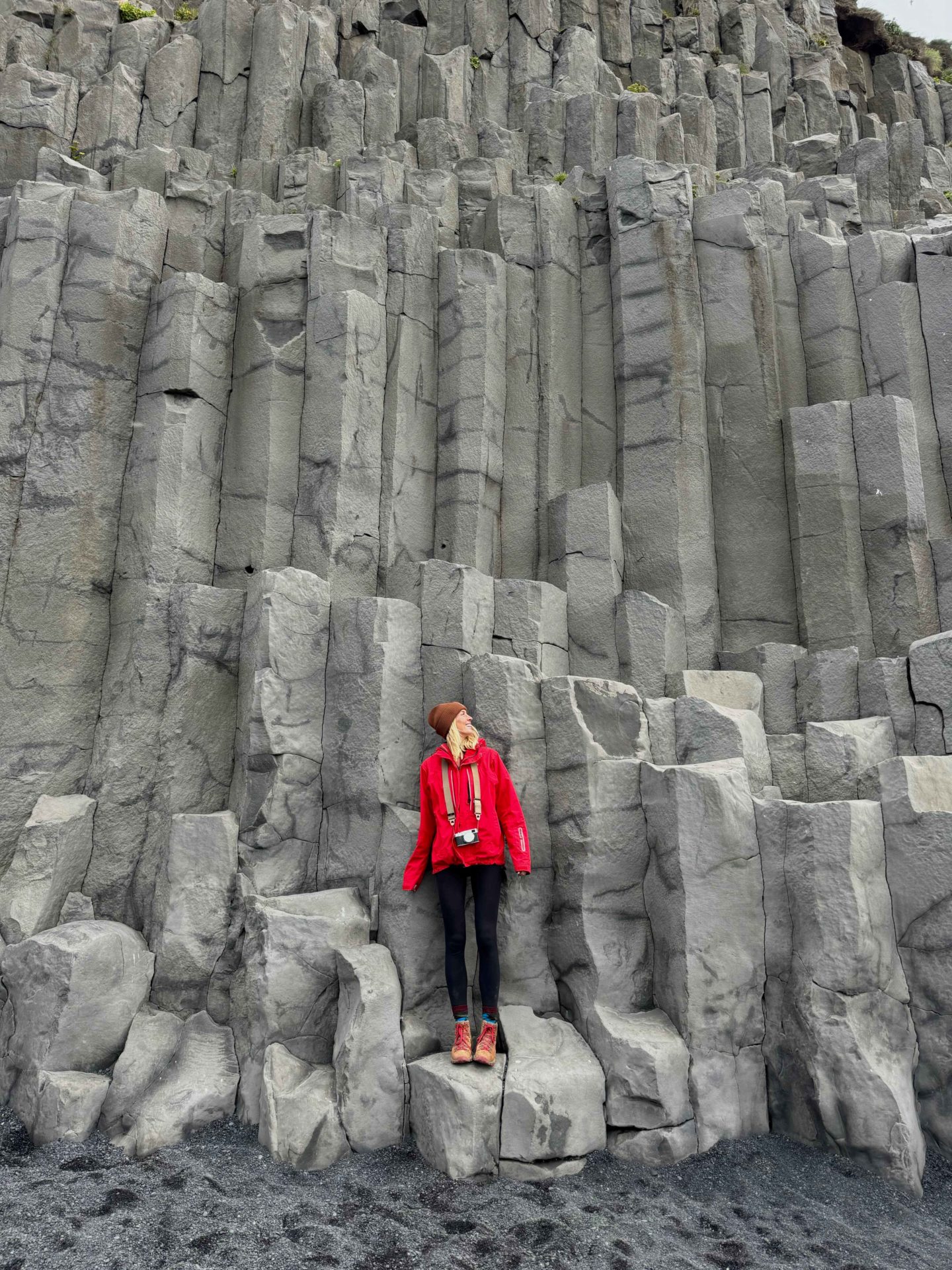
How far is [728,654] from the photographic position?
9.21m

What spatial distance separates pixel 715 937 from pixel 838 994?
0.85m

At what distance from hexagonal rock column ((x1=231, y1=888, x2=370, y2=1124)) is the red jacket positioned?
2.34 feet

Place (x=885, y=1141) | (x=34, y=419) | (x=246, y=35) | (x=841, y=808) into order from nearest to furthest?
1. (x=885, y=1141)
2. (x=841, y=808)
3. (x=34, y=419)
4. (x=246, y=35)

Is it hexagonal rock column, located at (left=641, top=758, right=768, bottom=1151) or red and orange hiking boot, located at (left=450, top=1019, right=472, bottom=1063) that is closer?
red and orange hiking boot, located at (left=450, top=1019, right=472, bottom=1063)

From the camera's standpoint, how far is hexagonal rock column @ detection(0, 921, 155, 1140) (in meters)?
6.04

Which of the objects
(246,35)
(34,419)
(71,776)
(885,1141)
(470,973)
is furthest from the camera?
(246,35)

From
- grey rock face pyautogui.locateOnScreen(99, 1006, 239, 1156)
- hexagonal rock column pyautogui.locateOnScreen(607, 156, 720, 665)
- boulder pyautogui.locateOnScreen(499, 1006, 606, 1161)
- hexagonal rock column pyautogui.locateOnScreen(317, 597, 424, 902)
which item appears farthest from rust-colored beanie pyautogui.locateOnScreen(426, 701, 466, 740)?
hexagonal rock column pyautogui.locateOnScreen(607, 156, 720, 665)

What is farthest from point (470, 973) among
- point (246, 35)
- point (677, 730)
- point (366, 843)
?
point (246, 35)

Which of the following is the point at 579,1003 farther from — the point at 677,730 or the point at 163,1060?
the point at 163,1060

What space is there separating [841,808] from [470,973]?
2.91 meters

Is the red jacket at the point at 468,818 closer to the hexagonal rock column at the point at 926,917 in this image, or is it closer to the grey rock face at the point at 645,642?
the grey rock face at the point at 645,642

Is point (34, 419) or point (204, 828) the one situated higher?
point (34, 419)

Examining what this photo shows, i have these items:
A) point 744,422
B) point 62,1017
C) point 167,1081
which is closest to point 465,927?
point 167,1081

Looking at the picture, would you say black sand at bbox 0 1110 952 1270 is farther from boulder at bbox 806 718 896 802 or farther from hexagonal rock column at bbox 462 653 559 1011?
boulder at bbox 806 718 896 802
